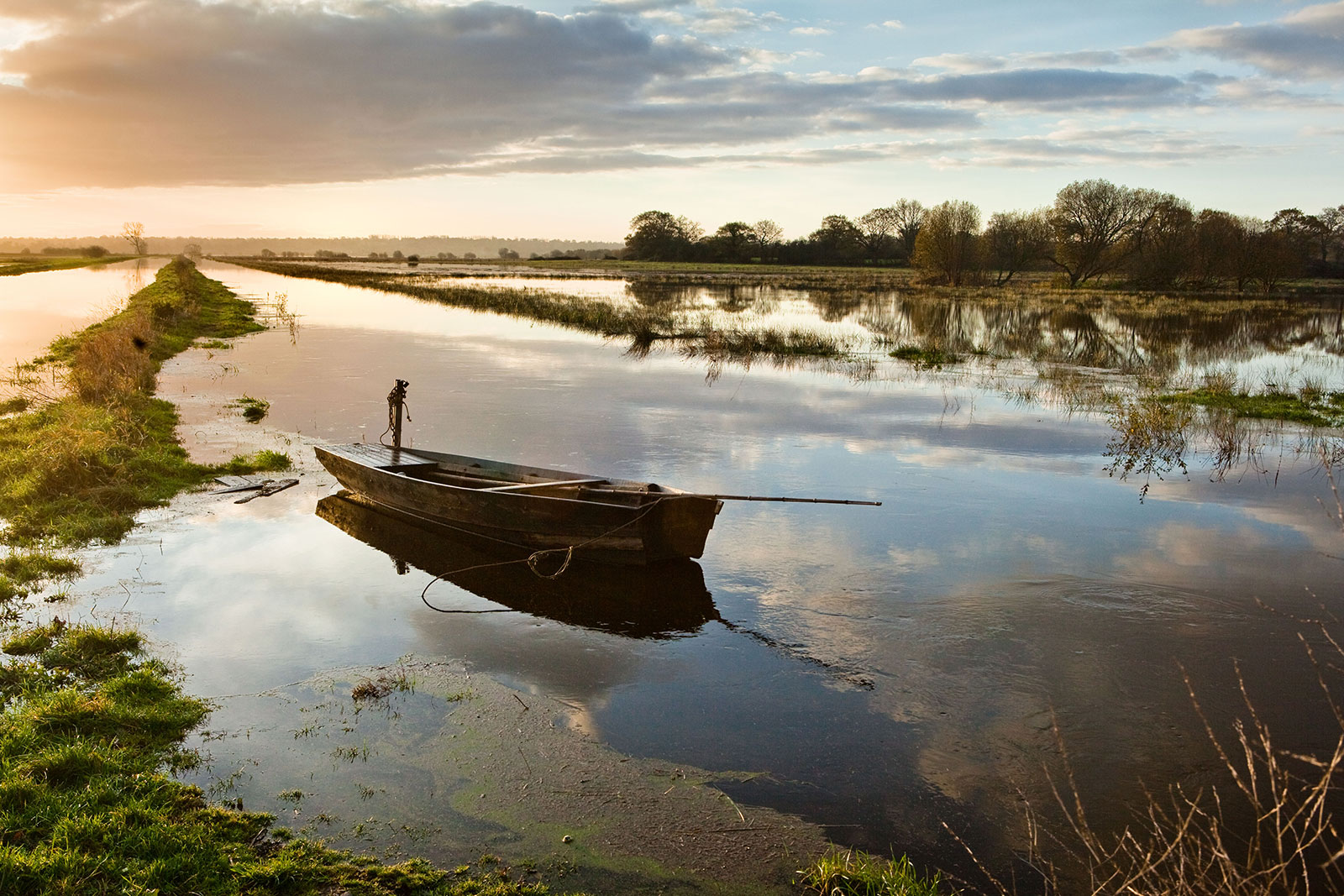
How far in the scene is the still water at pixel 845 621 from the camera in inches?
238

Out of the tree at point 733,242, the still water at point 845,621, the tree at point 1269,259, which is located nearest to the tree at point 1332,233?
the tree at point 1269,259

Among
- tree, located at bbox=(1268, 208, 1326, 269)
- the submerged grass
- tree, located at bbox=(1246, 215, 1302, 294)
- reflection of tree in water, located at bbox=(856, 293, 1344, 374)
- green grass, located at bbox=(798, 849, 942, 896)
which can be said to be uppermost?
tree, located at bbox=(1268, 208, 1326, 269)

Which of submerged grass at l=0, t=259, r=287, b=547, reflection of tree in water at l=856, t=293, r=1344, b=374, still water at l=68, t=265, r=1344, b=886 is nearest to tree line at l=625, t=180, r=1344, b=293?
reflection of tree in water at l=856, t=293, r=1344, b=374

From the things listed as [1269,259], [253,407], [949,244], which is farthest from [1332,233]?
[253,407]

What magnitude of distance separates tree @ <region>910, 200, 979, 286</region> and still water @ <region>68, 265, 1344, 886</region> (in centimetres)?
6353

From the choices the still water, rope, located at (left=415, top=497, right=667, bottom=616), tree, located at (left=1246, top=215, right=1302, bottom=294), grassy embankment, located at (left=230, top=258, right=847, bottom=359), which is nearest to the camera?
the still water

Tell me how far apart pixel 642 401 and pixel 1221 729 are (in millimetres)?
15320

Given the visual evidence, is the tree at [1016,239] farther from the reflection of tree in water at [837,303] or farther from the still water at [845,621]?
the still water at [845,621]

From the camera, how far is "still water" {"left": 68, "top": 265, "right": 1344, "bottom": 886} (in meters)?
6.04

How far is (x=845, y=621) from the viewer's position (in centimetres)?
855

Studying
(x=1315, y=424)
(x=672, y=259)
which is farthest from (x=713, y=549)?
(x=672, y=259)

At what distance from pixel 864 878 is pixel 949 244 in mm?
78171

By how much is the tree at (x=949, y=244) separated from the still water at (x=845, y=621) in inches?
2501

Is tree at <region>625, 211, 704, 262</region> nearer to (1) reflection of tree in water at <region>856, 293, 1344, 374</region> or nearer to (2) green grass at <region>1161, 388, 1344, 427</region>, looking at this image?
(1) reflection of tree in water at <region>856, 293, 1344, 374</region>
